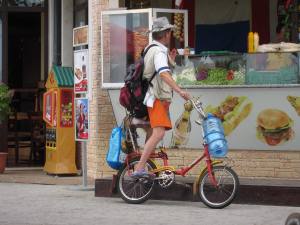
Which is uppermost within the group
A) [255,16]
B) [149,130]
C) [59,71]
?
[255,16]

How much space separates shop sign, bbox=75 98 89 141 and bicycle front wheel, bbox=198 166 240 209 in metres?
2.55

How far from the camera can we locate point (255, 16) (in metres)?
12.9

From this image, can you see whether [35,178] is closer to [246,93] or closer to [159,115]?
[246,93]

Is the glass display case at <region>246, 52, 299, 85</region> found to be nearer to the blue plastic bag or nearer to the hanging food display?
the hanging food display

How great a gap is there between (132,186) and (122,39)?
3062 mm

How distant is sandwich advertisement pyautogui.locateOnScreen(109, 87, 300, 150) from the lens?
10562 mm

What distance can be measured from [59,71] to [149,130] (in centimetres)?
410

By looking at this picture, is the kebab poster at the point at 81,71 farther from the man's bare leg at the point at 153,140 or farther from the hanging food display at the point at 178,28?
the man's bare leg at the point at 153,140

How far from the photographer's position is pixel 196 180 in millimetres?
9133

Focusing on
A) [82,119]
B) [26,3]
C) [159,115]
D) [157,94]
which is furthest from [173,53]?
[26,3]

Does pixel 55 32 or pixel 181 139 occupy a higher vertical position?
pixel 55 32

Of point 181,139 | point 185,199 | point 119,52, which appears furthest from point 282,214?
point 119,52

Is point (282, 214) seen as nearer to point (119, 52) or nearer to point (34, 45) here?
point (119, 52)

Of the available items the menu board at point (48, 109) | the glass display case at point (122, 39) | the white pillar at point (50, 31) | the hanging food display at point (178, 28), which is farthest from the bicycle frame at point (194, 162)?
the white pillar at point (50, 31)
